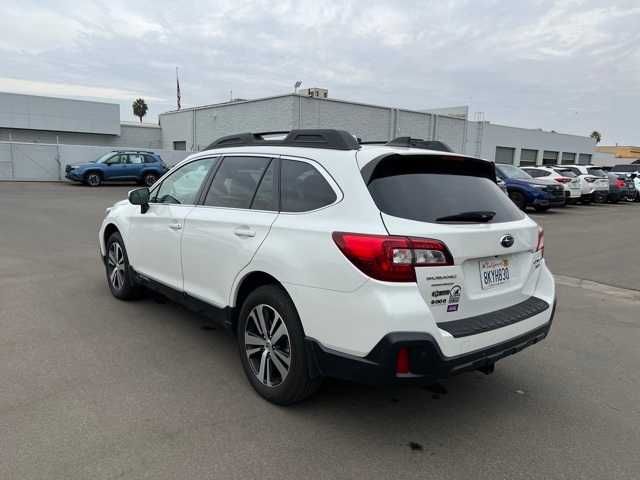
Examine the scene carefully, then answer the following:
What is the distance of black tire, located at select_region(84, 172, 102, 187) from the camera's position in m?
22.9

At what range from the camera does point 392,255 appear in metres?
2.73

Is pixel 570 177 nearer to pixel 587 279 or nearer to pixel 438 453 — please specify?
pixel 587 279

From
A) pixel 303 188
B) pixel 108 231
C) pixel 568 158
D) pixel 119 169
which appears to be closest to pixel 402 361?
pixel 303 188

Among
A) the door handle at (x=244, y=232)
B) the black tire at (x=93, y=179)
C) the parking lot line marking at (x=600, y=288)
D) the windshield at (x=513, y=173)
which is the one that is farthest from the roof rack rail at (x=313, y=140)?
the black tire at (x=93, y=179)

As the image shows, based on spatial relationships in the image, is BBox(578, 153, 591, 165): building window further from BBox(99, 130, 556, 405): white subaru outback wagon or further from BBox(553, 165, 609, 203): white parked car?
BBox(99, 130, 556, 405): white subaru outback wagon

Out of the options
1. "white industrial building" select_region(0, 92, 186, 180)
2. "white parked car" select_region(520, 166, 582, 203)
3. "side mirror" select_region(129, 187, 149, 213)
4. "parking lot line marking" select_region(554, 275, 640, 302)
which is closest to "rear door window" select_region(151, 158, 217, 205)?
"side mirror" select_region(129, 187, 149, 213)

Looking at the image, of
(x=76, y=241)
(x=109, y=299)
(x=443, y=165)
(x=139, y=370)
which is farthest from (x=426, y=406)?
(x=76, y=241)

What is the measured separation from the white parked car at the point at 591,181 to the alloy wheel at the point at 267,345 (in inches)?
803

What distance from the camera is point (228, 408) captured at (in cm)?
336

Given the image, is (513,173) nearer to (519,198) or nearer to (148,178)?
(519,198)

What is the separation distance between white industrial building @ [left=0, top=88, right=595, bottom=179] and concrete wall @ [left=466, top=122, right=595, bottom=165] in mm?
78

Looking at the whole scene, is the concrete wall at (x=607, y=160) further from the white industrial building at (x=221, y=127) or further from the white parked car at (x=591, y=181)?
the white parked car at (x=591, y=181)

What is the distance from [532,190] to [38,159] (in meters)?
23.2

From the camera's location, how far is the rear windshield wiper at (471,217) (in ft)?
9.95
